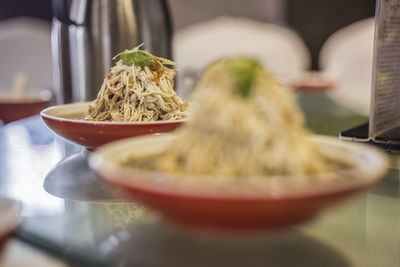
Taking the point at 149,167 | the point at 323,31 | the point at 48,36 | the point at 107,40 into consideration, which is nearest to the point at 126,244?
the point at 149,167

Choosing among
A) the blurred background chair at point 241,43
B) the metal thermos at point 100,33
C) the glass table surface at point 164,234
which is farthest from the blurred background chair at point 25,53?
the glass table surface at point 164,234

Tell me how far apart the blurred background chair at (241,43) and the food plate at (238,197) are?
4.83 meters

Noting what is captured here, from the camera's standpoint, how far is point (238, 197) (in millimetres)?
577

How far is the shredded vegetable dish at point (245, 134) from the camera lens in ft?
2.19

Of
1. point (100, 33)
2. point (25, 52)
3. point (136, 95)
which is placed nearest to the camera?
point (136, 95)

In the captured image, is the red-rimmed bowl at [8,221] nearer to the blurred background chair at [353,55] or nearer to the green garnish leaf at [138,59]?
the green garnish leaf at [138,59]

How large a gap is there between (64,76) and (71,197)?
1.45 metres

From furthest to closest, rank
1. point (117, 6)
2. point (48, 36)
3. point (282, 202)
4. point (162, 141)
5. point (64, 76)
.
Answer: point (48, 36), point (64, 76), point (117, 6), point (162, 141), point (282, 202)

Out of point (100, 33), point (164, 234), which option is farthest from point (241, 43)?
point (164, 234)

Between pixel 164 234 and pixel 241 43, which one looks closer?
pixel 164 234

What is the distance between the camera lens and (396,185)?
1.03 meters

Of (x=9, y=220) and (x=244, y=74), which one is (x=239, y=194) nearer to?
(x=244, y=74)

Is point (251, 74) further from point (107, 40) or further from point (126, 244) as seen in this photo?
point (107, 40)

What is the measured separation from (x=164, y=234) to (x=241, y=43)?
5.14m
